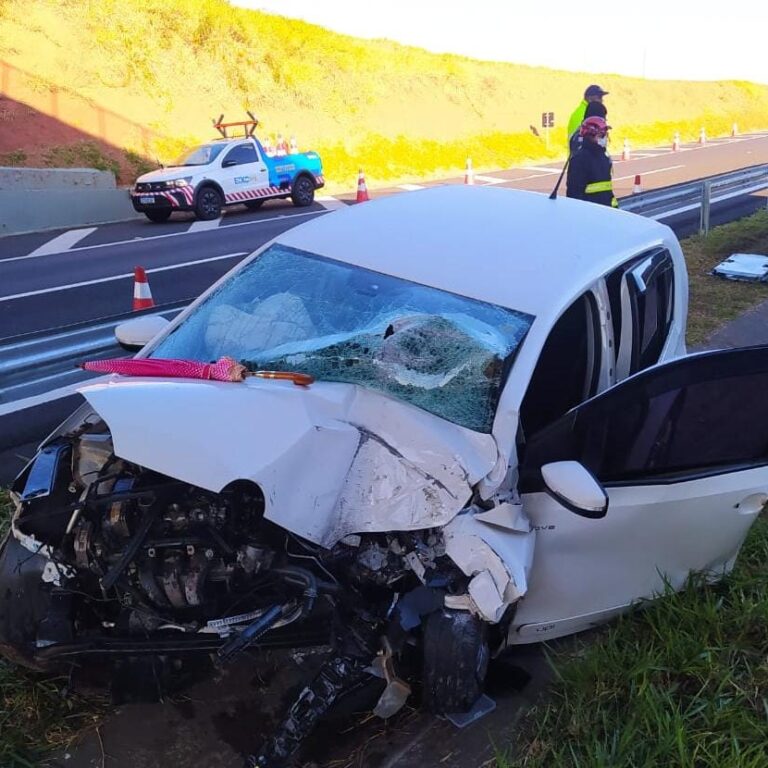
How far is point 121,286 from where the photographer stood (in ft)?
32.3

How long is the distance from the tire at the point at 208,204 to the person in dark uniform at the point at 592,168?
9744mm

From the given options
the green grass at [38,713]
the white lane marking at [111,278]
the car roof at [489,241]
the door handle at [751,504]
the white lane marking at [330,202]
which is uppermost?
the car roof at [489,241]

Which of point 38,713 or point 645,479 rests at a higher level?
point 645,479

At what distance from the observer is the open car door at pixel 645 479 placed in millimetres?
2670

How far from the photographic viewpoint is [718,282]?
8664mm

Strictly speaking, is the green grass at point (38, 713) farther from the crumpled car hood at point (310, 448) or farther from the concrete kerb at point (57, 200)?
the concrete kerb at point (57, 200)

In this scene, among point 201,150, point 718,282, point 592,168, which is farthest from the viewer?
point 201,150

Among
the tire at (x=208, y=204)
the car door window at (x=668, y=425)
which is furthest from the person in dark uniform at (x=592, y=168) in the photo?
the tire at (x=208, y=204)

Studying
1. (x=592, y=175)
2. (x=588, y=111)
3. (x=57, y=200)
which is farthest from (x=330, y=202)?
(x=592, y=175)

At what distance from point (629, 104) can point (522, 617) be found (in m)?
52.0

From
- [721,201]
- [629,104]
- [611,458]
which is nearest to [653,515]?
[611,458]

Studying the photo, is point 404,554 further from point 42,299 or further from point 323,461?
point 42,299

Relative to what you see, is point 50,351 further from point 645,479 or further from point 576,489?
point 645,479

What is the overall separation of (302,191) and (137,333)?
14.9 metres
